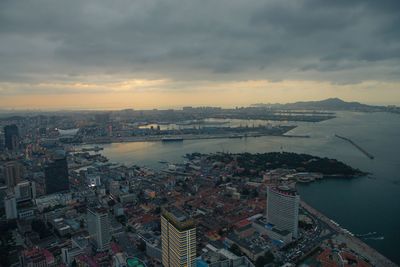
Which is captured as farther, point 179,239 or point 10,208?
point 10,208

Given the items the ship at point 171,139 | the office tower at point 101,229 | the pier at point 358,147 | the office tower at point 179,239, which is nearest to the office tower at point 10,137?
the ship at point 171,139

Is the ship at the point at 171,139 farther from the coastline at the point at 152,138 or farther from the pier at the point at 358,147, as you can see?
the pier at the point at 358,147

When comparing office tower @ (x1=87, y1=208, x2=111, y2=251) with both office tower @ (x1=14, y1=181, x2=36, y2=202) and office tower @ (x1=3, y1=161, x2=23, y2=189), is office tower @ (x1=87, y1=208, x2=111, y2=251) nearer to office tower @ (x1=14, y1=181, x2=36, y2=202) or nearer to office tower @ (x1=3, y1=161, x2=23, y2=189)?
office tower @ (x1=14, y1=181, x2=36, y2=202)

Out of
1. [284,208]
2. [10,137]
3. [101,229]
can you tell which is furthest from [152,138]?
[284,208]

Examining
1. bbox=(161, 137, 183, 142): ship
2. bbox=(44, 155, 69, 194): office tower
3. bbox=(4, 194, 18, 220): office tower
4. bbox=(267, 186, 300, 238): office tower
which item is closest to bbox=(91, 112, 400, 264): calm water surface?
bbox=(161, 137, 183, 142): ship

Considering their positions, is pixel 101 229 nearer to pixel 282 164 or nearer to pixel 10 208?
pixel 10 208

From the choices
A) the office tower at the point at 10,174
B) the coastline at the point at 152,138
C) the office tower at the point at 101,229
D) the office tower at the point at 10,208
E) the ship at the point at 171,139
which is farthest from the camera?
the coastline at the point at 152,138
